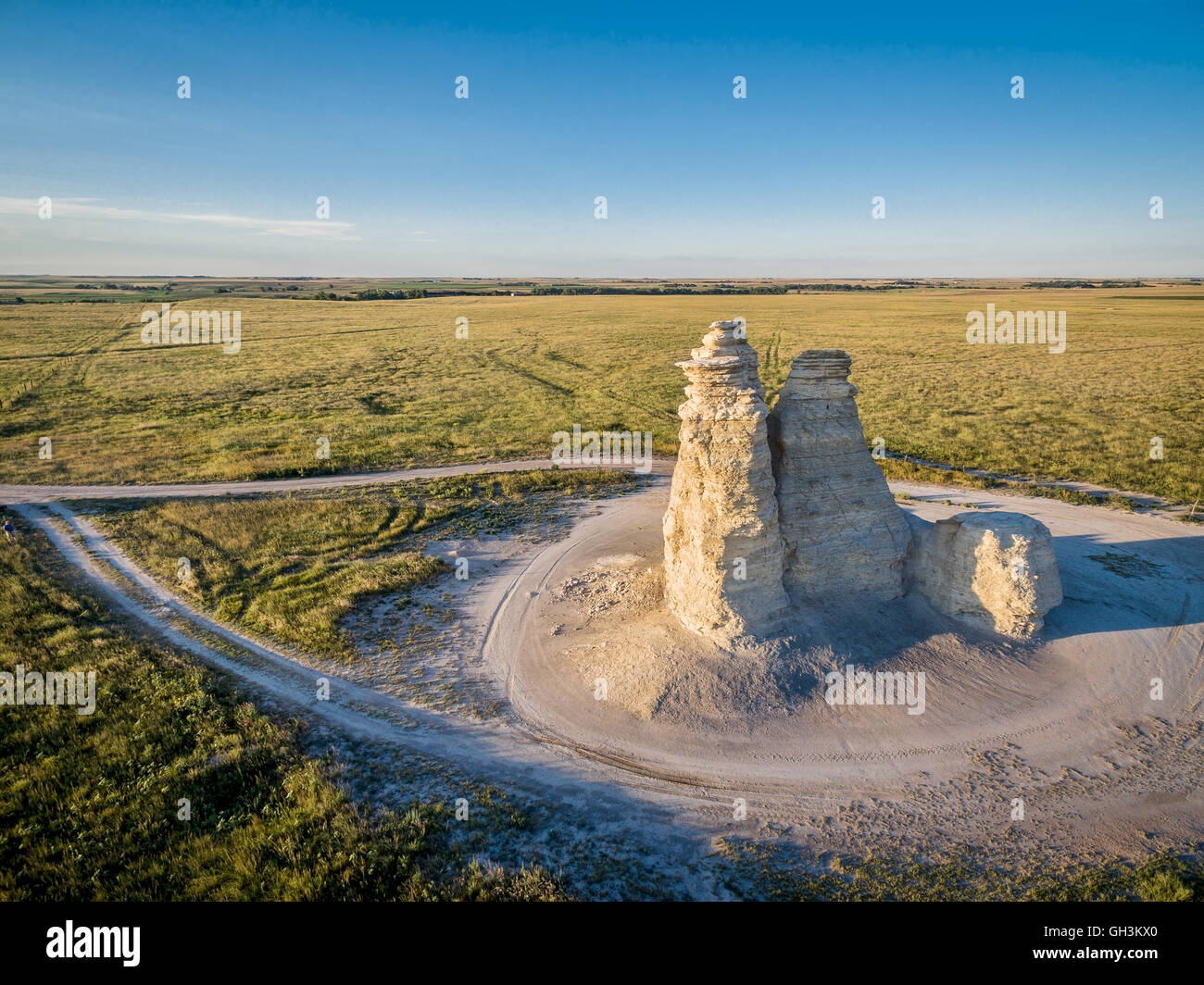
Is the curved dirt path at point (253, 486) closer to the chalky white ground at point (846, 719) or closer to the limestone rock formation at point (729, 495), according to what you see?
the chalky white ground at point (846, 719)

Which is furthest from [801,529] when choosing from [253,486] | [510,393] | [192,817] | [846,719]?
[510,393]

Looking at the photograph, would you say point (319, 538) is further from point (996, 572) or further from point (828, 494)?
point (996, 572)

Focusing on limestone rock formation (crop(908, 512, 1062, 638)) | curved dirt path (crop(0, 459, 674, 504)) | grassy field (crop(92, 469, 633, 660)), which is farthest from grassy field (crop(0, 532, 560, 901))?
curved dirt path (crop(0, 459, 674, 504))

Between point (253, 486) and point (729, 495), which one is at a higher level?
point (729, 495)

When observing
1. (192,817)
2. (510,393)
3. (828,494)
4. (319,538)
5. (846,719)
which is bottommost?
(192,817)

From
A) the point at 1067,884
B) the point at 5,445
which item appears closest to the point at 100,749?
the point at 1067,884
